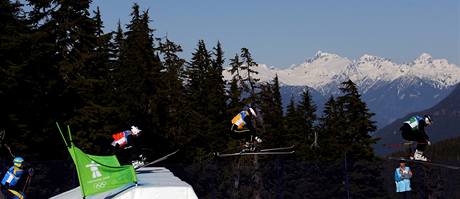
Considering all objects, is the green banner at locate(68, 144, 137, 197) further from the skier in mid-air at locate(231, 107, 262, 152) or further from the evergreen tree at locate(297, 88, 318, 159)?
the evergreen tree at locate(297, 88, 318, 159)

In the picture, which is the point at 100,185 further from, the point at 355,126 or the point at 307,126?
the point at 307,126

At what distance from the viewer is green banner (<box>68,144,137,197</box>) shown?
549 cm

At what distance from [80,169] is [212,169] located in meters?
16.6

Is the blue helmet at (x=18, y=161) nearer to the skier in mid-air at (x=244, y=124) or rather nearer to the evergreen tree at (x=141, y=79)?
the skier in mid-air at (x=244, y=124)

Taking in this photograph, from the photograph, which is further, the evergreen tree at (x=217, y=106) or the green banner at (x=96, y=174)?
the evergreen tree at (x=217, y=106)

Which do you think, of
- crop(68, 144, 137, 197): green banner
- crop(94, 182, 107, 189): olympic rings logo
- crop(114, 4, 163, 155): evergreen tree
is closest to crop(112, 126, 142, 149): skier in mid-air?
crop(68, 144, 137, 197): green banner

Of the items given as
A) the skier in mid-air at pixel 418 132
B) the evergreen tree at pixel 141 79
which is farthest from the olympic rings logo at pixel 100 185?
the evergreen tree at pixel 141 79

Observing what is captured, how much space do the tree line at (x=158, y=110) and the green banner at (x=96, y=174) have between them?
376 inches

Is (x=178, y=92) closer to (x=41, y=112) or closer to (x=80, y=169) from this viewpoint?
(x=41, y=112)

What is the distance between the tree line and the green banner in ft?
31.3

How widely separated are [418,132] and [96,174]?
11.5 metres

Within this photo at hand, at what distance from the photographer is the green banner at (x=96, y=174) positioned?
18.0ft

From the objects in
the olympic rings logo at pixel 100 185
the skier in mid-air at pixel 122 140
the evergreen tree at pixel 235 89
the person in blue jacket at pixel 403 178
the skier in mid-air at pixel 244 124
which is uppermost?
the evergreen tree at pixel 235 89

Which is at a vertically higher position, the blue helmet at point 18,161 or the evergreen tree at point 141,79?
the evergreen tree at point 141,79
